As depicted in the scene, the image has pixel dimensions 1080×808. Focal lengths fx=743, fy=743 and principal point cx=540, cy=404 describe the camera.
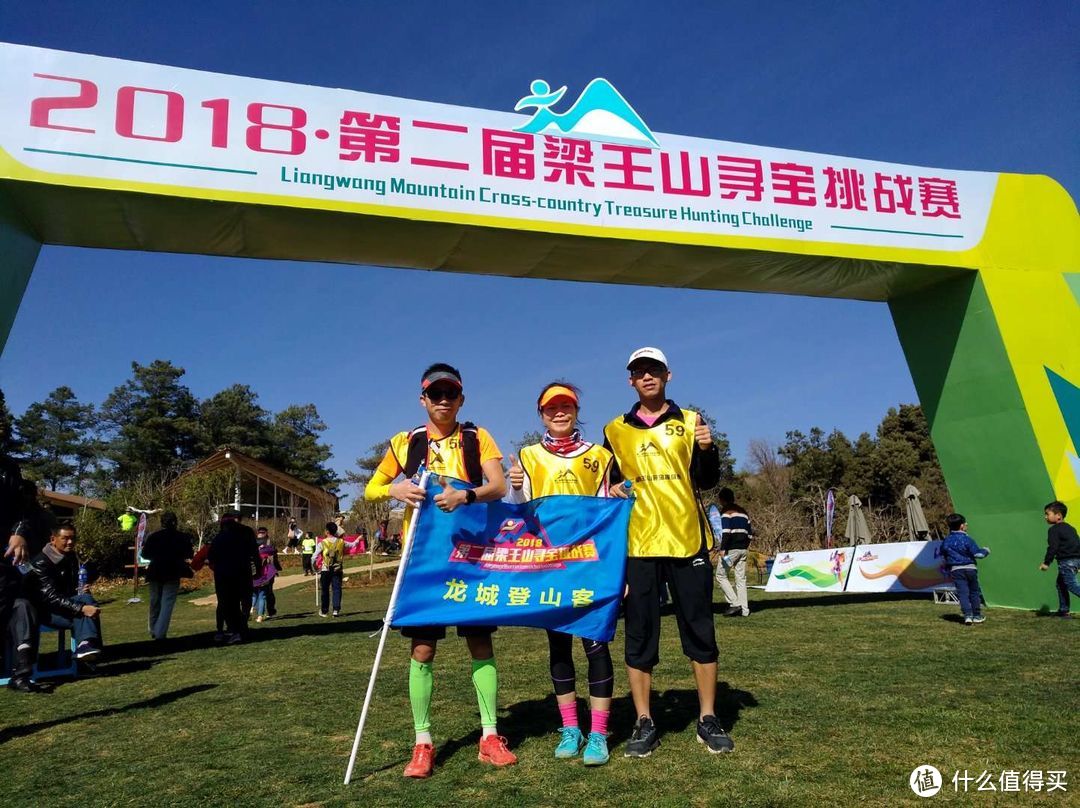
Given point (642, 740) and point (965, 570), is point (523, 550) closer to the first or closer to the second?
point (642, 740)

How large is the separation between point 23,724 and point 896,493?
114 ft

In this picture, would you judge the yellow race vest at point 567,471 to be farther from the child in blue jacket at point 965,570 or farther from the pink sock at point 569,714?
the child in blue jacket at point 965,570

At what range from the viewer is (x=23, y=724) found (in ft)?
17.0

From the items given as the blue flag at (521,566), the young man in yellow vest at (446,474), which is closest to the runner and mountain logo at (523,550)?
the blue flag at (521,566)

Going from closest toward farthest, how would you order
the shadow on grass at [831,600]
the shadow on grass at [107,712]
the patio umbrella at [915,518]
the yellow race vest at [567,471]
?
the yellow race vest at [567,471]
the shadow on grass at [107,712]
the shadow on grass at [831,600]
the patio umbrella at [915,518]

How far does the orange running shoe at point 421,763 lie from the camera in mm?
3564

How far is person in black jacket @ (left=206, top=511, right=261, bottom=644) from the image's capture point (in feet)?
31.8

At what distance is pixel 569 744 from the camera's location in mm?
3820

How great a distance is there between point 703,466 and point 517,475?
106 cm

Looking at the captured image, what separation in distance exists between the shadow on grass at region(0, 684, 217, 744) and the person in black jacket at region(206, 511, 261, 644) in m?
3.38

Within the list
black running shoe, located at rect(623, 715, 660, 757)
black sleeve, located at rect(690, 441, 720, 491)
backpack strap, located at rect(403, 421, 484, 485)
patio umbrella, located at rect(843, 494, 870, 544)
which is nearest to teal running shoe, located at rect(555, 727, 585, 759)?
black running shoe, located at rect(623, 715, 660, 757)

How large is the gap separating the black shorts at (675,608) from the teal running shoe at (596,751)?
437mm

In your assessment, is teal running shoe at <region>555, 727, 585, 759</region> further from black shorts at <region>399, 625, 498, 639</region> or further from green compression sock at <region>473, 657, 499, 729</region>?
black shorts at <region>399, 625, 498, 639</region>

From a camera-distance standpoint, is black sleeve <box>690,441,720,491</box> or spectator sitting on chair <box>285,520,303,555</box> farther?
spectator sitting on chair <box>285,520,303,555</box>
